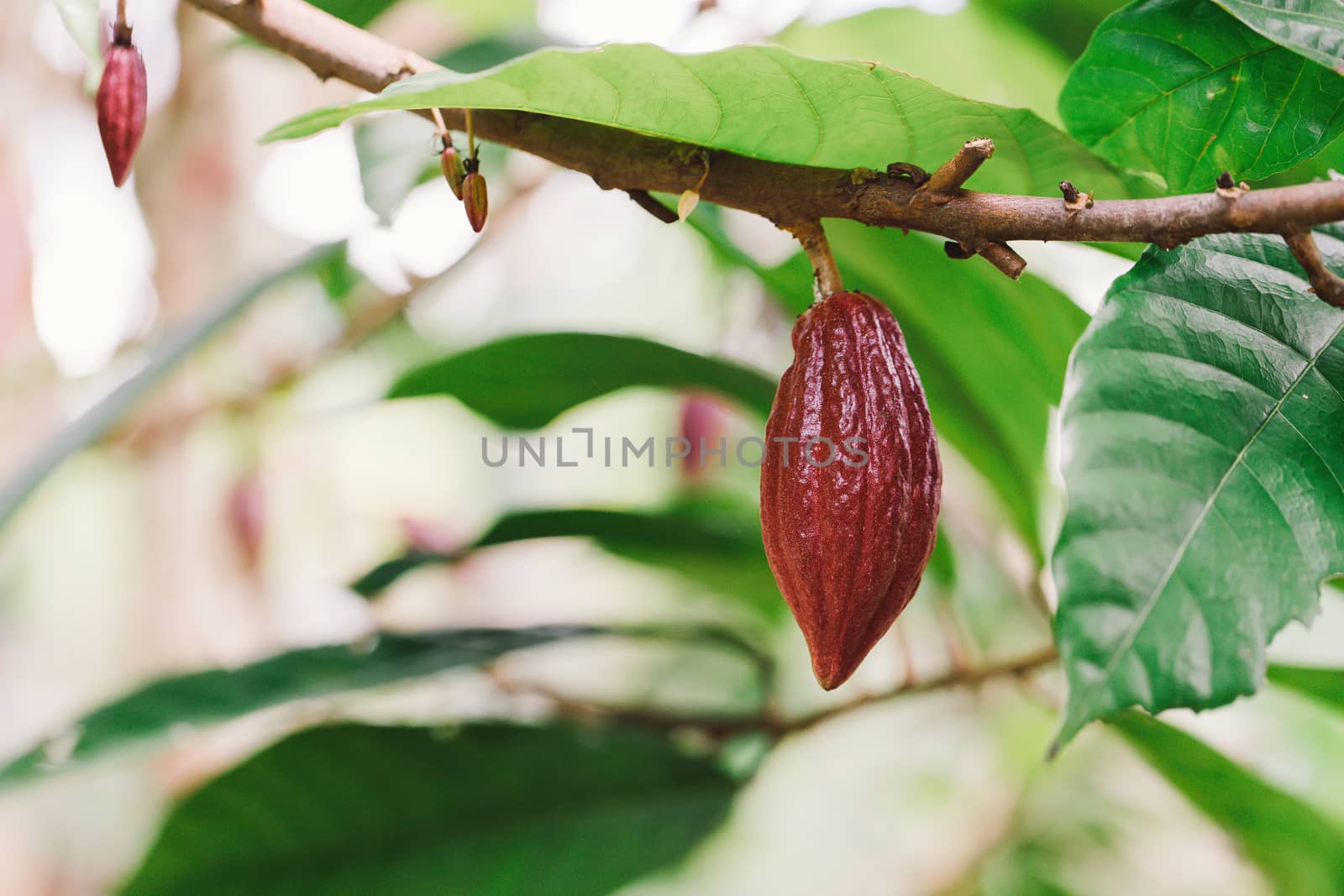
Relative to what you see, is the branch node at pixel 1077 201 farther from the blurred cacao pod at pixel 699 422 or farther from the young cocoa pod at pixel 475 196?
the blurred cacao pod at pixel 699 422

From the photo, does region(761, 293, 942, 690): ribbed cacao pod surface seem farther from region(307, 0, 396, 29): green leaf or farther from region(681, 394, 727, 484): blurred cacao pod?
region(681, 394, 727, 484): blurred cacao pod

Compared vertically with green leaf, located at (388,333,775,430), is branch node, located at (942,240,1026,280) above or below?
above

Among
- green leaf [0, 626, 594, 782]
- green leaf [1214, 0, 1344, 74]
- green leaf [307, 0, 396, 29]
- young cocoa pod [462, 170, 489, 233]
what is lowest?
green leaf [0, 626, 594, 782]

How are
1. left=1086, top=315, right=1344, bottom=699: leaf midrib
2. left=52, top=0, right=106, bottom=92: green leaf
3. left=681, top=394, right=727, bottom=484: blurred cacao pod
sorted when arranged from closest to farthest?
left=1086, top=315, right=1344, bottom=699: leaf midrib → left=52, top=0, right=106, bottom=92: green leaf → left=681, top=394, right=727, bottom=484: blurred cacao pod

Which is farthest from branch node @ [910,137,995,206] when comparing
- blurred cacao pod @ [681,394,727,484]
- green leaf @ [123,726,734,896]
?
blurred cacao pod @ [681,394,727,484]

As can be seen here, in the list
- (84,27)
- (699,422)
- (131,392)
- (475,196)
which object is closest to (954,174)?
(475,196)

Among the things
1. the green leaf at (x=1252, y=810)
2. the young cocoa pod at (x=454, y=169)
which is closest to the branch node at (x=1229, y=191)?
the young cocoa pod at (x=454, y=169)
